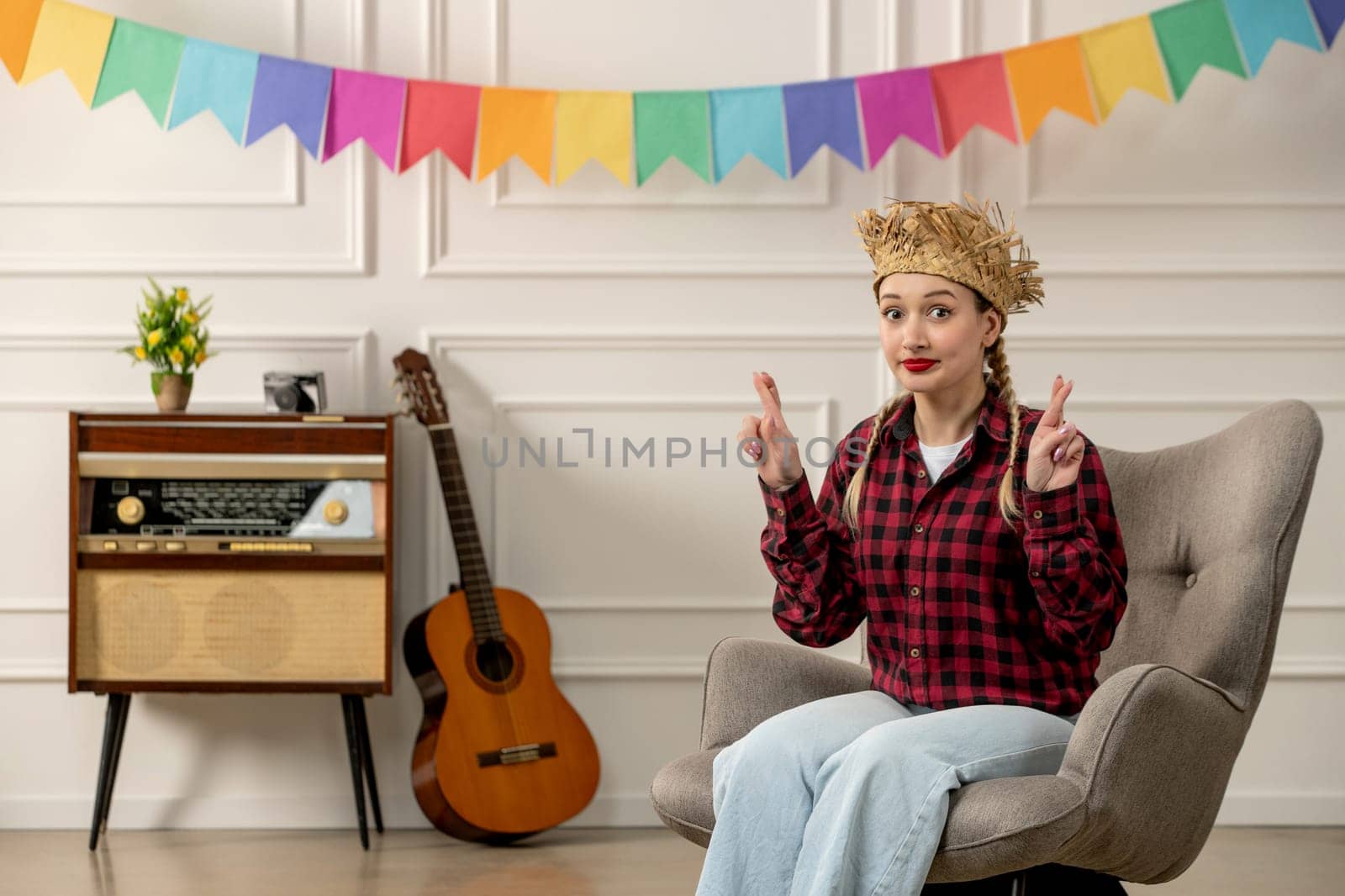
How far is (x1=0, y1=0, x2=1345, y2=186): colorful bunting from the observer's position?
8.55 feet

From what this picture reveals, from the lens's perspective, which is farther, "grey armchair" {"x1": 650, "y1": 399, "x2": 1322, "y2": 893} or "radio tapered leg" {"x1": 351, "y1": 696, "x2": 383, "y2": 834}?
"radio tapered leg" {"x1": 351, "y1": 696, "x2": 383, "y2": 834}

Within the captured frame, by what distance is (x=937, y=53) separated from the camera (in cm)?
281

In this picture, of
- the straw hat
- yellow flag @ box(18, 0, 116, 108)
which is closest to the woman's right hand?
the straw hat

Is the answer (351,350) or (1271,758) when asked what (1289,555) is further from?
(351,350)

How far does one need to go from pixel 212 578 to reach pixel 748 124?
4.70 feet

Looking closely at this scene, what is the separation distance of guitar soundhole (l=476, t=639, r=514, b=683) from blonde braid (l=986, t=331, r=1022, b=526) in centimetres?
130

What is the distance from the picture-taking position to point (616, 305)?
2.82m

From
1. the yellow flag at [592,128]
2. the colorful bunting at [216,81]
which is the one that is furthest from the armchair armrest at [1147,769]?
the colorful bunting at [216,81]

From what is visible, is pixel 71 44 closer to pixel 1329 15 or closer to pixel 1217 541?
pixel 1217 541

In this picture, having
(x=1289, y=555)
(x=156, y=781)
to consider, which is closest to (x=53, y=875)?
(x=156, y=781)

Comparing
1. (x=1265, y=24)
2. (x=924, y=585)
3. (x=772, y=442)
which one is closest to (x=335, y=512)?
(x=772, y=442)

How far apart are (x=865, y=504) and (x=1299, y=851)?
1.53m

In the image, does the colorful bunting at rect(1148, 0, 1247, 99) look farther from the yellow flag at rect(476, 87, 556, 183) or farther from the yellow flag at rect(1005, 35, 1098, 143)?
the yellow flag at rect(476, 87, 556, 183)

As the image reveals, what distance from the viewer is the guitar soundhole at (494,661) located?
2.62 m
